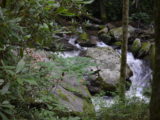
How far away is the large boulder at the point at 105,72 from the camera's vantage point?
814 cm

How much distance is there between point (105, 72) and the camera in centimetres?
861

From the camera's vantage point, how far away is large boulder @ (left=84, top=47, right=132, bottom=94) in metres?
8.14

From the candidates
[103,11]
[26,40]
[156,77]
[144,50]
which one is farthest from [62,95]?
[103,11]

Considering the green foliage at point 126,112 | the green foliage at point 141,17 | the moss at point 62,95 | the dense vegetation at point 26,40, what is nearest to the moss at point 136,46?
the green foliage at point 141,17

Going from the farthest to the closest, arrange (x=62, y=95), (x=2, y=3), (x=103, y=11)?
(x=103, y=11) < (x=62, y=95) < (x=2, y=3)

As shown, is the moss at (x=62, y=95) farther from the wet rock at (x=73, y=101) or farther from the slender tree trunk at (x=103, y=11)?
the slender tree trunk at (x=103, y=11)

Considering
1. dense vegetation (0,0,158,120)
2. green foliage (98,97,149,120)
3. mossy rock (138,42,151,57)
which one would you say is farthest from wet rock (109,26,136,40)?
dense vegetation (0,0,158,120)

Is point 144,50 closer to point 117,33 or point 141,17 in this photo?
point 117,33

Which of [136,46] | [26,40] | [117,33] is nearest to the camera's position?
[26,40]

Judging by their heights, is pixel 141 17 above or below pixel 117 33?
above

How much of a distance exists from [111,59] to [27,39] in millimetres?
7822

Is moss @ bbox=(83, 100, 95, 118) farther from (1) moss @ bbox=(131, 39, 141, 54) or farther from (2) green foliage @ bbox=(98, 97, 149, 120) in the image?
(1) moss @ bbox=(131, 39, 141, 54)

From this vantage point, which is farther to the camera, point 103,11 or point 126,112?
point 103,11

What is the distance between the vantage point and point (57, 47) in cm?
181
